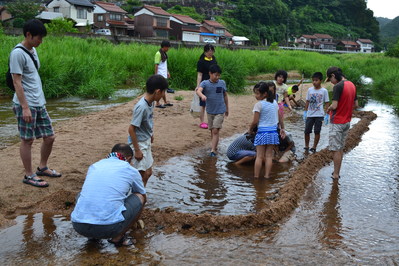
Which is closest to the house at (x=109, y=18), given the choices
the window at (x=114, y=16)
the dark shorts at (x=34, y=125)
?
the window at (x=114, y=16)

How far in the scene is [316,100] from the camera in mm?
7055

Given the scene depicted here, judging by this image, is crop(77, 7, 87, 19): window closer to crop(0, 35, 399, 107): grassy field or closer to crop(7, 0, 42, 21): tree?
crop(7, 0, 42, 21): tree

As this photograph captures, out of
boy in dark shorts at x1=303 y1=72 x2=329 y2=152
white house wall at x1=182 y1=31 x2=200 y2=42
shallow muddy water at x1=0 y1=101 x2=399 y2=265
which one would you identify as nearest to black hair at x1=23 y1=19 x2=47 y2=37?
shallow muddy water at x1=0 y1=101 x2=399 y2=265

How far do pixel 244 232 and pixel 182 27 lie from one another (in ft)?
190

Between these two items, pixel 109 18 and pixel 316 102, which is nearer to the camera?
pixel 316 102

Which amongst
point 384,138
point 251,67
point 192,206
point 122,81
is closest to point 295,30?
point 251,67

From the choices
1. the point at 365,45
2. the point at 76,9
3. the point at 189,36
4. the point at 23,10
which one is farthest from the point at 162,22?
the point at 365,45

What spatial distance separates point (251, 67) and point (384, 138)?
13749 mm

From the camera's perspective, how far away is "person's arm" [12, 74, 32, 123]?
13.4 feet

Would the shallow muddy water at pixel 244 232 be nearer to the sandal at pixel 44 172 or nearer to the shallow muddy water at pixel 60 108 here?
the sandal at pixel 44 172

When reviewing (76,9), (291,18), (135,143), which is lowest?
(135,143)

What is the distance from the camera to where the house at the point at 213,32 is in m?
64.8

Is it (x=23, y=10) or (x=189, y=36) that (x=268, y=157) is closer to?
(x=23, y=10)

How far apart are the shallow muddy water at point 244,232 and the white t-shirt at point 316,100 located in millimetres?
1257
